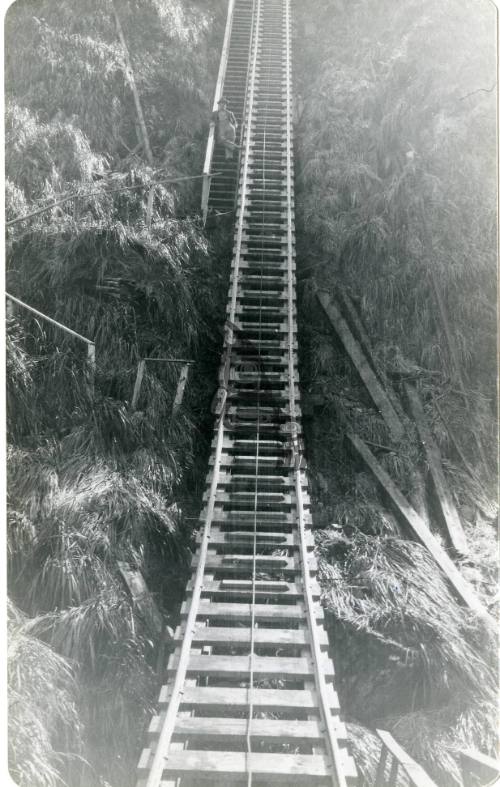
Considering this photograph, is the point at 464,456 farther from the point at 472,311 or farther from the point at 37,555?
the point at 37,555

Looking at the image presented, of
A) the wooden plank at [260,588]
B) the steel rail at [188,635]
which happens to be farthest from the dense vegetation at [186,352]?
the wooden plank at [260,588]

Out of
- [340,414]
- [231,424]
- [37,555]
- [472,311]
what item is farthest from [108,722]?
[472,311]

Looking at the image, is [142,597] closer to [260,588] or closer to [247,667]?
[260,588]

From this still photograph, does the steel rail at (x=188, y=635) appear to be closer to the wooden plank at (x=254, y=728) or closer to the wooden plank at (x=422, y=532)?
the wooden plank at (x=254, y=728)

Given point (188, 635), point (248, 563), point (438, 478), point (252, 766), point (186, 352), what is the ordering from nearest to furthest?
point (252, 766) → point (188, 635) → point (248, 563) → point (438, 478) → point (186, 352)

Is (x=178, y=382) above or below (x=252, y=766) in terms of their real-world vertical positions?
above

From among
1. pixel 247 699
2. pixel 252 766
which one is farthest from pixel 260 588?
pixel 252 766

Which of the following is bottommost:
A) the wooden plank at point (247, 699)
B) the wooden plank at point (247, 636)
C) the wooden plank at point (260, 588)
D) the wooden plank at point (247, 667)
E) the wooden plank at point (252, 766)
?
the wooden plank at point (252, 766)
